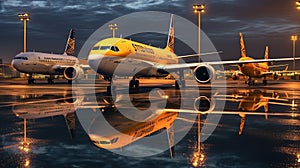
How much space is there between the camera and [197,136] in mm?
6969

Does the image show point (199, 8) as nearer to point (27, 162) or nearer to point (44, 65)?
point (44, 65)

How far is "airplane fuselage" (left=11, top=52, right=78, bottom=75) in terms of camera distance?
36.4 m

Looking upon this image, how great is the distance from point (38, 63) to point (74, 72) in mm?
5606

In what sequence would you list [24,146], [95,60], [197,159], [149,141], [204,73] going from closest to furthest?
[197,159]
[24,146]
[149,141]
[95,60]
[204,73]

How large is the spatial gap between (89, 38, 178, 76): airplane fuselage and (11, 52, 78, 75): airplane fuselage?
17283 mm

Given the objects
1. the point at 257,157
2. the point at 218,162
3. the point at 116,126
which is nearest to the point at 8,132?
the point at 116,126

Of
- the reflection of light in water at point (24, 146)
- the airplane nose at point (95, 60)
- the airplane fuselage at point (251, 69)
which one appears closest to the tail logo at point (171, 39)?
the airplane fuselage at point (251, 69)

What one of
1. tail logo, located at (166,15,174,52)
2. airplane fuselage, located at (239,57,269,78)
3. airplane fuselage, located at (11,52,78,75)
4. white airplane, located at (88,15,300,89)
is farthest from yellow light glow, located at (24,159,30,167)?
airplane fuselage, located at (239,57,269,78)

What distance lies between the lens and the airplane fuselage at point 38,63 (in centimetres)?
3644

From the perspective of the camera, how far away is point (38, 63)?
1476 inches

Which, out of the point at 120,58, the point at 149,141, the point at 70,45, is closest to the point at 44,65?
the point at 70,45

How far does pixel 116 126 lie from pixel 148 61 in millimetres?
17563

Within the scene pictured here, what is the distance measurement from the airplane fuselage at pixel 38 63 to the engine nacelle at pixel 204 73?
21.9 m

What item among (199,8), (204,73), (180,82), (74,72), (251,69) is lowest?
(180,82)
